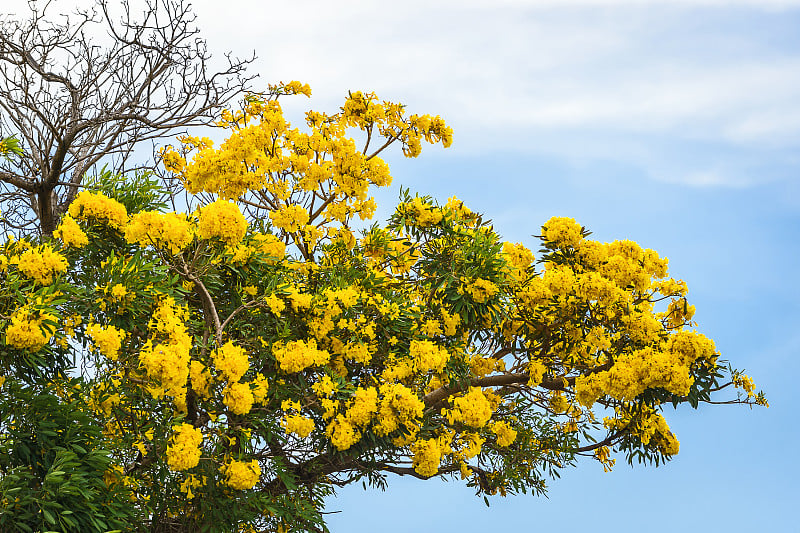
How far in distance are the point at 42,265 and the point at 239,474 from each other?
192cm

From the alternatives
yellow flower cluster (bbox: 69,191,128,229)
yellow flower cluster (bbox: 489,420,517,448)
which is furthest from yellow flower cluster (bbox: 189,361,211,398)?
yellow flower cluster (bbox: 489,420,517,448)

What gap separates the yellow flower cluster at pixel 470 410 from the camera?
6.07 metres

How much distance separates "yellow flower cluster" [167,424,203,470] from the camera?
505 centimetres

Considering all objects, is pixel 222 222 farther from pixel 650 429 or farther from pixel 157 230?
pixel 650 429

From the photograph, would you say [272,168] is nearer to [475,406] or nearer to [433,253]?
[433,253]

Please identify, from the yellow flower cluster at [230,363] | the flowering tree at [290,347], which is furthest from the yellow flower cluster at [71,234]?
the yellow flower cluster at [230,363]

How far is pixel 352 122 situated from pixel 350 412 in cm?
359

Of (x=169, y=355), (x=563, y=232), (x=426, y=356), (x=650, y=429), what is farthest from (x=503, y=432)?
(x=169, y=355)

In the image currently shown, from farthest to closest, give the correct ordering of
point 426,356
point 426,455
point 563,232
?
point 563,232
point 426,455
point 426,356

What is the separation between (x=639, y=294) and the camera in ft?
22.3

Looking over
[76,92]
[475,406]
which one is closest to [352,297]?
[475,406]

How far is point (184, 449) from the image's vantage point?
5.06m

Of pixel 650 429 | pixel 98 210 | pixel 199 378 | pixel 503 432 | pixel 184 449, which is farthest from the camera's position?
pixel 503 432

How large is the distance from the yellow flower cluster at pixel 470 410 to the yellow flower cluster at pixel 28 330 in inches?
117
